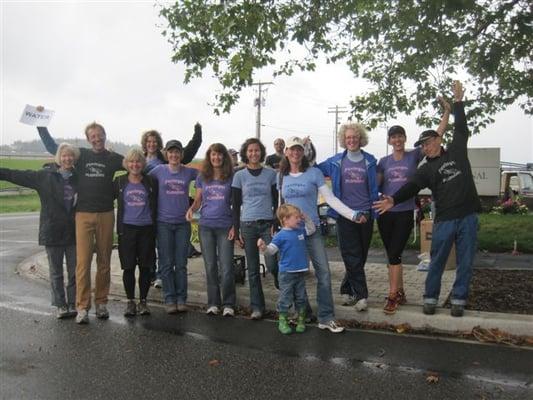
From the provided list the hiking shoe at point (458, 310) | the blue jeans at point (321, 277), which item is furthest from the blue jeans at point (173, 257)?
the hiking shoe at point (458, 310)

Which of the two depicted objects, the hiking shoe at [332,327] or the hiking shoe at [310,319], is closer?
the hiking shoe at [332,327]

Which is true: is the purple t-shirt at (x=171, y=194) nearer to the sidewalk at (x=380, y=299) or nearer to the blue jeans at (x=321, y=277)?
the sidewalk at (x=380, y=299)

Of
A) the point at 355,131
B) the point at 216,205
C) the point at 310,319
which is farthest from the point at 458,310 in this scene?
the point at 216,205

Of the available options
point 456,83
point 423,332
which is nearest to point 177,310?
point 423,332

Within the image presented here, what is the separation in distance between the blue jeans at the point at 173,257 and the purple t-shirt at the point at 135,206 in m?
0.22

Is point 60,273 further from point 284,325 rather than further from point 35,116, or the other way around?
point 284,325

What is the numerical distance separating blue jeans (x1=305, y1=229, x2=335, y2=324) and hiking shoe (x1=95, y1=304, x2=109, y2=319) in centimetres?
248

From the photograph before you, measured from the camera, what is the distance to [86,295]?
230 inches

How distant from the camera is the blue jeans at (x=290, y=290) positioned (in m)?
5.30

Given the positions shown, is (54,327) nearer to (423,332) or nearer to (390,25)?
(423,332)

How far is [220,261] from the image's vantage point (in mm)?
5992

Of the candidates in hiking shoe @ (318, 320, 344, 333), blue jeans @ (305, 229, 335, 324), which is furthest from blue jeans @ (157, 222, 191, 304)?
hiking shoe @ (318, 320, 344, 333)

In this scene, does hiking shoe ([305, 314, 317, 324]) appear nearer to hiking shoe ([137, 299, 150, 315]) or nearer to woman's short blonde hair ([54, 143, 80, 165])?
hiking shoe ([137, 299, 150, 315])

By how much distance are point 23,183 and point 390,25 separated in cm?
530
